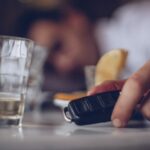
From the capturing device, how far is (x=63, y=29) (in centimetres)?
290

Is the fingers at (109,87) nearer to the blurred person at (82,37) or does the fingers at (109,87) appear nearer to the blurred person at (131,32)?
the blurred person at (131,32)

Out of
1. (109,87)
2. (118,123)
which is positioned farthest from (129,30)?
(118,123)

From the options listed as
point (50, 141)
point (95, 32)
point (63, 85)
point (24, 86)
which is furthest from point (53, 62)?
point (50, 141)

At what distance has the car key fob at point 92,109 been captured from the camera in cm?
58

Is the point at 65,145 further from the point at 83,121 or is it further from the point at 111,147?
the point at 83,121

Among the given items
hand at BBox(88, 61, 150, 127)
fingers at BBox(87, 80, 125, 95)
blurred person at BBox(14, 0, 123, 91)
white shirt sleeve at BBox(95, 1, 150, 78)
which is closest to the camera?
hand at BBox(88, 61, 150, 127)

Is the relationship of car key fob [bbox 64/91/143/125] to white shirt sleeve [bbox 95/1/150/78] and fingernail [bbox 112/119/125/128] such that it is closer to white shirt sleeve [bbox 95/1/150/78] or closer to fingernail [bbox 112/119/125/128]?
fingernail [bbox 112/119/125/128]

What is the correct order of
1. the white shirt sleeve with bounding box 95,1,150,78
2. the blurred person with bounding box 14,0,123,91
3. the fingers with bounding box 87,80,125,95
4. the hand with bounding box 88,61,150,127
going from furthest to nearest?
1. the white shirt sleeve with bounding box 95,1,150,78
2. the blurred person with bounding box 14,0,123,91
3. the fingers with bounding box 87,80,125,95
4. the hand with bounding box 88,61,150,127

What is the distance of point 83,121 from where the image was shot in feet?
1.93

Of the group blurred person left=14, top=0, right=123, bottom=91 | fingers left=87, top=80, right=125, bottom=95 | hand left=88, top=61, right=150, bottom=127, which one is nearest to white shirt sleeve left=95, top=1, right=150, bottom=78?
blurred person left=14, top=0, right=123, bottom=91

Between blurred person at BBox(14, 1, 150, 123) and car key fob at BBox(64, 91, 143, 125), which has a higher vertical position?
blurred person at BBox(14, 1, 150, 123)

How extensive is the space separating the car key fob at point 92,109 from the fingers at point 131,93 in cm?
2

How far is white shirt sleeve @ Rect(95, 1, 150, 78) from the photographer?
Answer: 2943 mm

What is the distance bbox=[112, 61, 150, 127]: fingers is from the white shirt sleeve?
7.51ft
